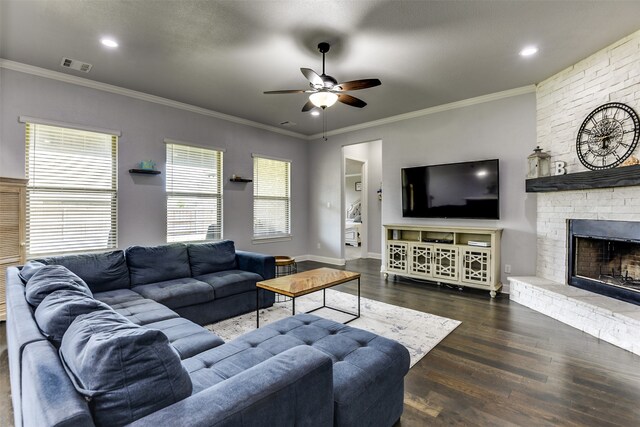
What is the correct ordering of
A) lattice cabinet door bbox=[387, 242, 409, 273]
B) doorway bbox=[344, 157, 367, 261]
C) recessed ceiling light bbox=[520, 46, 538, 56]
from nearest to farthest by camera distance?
1. recessed ceiling light bbox=[520, 46, 538, 56]
2. lattice cabinet door bbox=[387, 242, 409, 273]
3. doorway bbox=[344, 157, 367, 261]

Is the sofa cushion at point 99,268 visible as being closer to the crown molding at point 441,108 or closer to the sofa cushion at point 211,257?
the sofa cushion at point 211,257

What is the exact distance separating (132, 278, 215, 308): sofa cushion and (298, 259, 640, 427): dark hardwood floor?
82.8 inches

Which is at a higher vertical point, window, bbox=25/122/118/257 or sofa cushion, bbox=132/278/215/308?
window, bbox=25/122/118/257

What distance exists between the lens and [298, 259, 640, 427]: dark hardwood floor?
6.09 ft

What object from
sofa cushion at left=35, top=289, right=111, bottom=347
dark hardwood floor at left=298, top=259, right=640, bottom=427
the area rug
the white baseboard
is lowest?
dark hardwood floor at left=298, top=259, right=640, bottom=427

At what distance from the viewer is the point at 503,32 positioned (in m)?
2.89

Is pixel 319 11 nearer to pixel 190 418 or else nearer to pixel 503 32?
pixel 503 32

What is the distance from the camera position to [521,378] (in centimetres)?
224

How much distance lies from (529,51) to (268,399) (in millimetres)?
4029

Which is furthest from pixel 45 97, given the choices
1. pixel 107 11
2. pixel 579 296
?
pixel 579 296

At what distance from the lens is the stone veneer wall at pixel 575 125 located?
10.0ft

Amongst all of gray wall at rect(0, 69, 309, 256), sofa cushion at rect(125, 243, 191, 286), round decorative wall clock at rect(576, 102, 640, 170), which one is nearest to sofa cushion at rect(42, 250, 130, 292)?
sofa cushion at rect(125, 243, 191, 286)

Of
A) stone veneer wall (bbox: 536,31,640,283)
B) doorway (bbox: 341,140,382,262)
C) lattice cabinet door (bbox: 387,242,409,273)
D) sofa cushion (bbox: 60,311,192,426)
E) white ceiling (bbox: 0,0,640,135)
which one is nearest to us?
sofa cushion (bbox: 60,311,192,426)

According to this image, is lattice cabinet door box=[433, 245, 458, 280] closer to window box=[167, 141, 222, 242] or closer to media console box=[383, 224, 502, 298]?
media console box=[383, 224, 502, 298]
